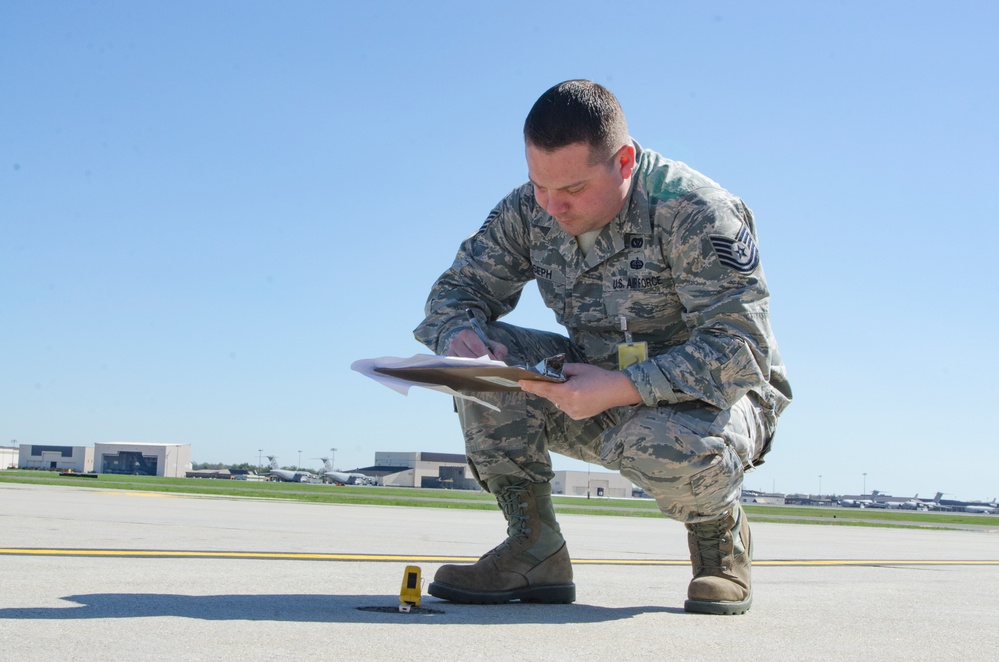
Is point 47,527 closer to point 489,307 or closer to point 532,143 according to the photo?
point 489,307

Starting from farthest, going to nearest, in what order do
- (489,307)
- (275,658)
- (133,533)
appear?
(133,533) → (489,307) → (275,658)

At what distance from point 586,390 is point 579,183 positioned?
25.8 inches

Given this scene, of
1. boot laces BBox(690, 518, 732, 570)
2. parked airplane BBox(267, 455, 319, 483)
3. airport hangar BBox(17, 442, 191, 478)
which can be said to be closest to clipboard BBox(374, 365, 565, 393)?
boot laces BBox(690, 518, 732, 570)

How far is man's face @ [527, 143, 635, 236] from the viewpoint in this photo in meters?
2.82

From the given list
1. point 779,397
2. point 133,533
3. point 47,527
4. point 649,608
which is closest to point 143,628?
point 649,608

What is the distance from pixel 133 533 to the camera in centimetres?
577

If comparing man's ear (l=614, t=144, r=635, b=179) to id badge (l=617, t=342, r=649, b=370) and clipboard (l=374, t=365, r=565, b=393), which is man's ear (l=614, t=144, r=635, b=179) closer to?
id badge (l=617, t=342, r=649, b=370)

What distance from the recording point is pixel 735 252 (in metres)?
2.80

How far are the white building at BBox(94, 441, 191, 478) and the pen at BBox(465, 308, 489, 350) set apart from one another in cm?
11607

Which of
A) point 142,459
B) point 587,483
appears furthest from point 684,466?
point 142,459

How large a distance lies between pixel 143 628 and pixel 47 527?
4.56m

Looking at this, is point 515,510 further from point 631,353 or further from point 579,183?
point 579,183

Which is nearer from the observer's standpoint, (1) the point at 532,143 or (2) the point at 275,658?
(2) the point at 275,658

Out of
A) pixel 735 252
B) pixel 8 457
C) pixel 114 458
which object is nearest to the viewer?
pixel 735 252
